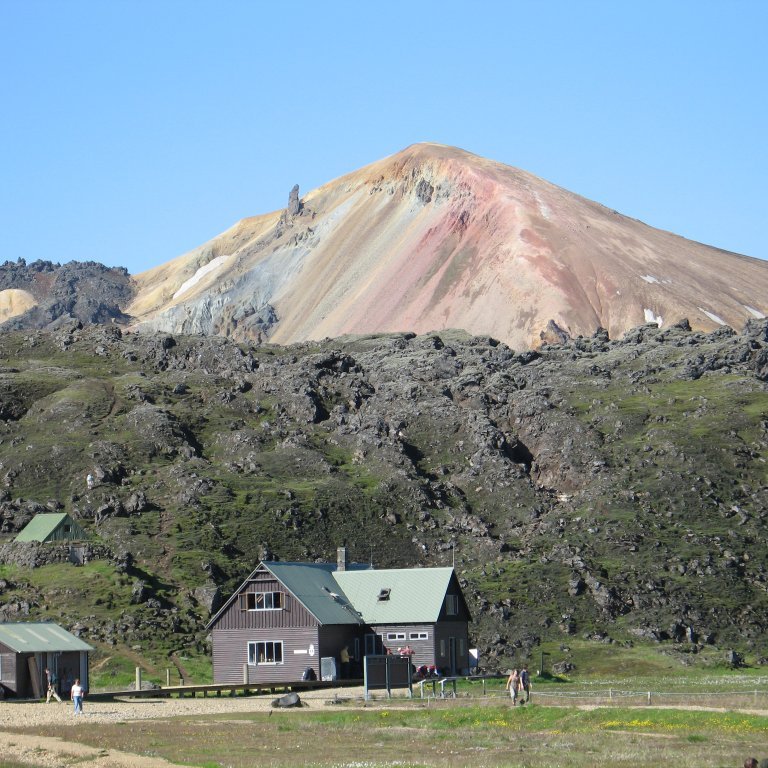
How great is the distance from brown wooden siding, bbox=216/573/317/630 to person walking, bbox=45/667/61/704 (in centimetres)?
1655

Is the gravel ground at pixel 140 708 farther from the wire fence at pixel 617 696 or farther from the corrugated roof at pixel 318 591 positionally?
the corrugated roof at pixel 318 591

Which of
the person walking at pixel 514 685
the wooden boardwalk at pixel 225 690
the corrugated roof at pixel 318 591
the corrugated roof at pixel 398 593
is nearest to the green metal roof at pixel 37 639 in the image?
the wooden boardwalk at pixel 225 690

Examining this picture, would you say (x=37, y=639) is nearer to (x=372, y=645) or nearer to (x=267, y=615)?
(x=267, y=615)

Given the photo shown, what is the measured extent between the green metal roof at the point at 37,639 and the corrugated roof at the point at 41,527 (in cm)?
4702

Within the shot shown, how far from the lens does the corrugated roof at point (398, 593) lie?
89.1 metres

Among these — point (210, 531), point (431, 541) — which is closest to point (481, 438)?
point (431, 541)

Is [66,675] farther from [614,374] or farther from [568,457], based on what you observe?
[614,374]

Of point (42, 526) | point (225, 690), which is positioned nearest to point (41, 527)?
point (42, 526)

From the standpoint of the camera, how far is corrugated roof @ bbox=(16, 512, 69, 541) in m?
124

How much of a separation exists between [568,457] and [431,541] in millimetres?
23182

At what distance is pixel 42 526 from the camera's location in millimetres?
124750

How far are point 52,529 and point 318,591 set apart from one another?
41.6 metres

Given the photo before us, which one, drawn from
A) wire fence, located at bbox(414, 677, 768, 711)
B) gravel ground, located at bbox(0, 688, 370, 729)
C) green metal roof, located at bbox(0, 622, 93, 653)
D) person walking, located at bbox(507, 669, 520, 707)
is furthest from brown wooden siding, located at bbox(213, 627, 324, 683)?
person walking, located at bbox(507, 669, 520, 707)

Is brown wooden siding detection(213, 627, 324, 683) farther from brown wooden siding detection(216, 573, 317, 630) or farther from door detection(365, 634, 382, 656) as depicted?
door detection(365, 634, 382, 656)
